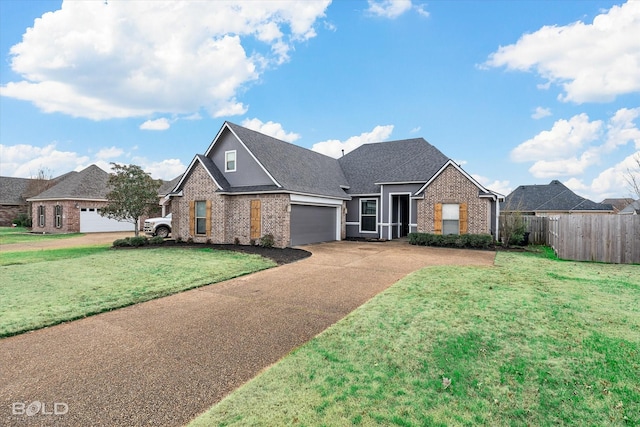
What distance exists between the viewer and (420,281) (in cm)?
818

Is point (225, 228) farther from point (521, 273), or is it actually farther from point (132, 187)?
point (521, 273)

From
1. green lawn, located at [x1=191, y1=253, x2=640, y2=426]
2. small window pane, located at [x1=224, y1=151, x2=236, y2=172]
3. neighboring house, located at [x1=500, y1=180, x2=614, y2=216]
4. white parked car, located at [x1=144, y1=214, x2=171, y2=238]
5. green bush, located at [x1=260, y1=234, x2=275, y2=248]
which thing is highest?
small window pane, located at [x1=224, y1=151, x2=236, y2=172]

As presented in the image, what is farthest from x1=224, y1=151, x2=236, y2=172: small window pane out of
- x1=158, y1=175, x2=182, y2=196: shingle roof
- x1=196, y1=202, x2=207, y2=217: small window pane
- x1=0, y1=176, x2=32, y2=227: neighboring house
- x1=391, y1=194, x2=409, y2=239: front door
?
x1=0, y1=176, x2=32, y2=227: neighboring house

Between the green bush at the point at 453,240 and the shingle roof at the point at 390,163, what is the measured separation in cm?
382

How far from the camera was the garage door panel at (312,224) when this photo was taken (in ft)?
53.7

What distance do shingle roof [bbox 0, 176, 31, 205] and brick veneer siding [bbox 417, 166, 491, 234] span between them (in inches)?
1677

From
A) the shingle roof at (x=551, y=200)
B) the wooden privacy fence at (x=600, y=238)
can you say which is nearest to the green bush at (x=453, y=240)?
the wooden privacy fence at (x=600, y=238)

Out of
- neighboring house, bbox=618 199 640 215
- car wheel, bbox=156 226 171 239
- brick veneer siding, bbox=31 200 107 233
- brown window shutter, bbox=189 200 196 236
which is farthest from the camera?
brick veneer siding, bbox=31 200 107 233

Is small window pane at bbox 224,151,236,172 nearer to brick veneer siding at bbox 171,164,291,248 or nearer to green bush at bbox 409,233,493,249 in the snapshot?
brick veneer siding at bbox 171,164,291,248

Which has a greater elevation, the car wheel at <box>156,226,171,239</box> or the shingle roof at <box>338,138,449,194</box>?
the shingle roof at <box>338,138,449,194</box>

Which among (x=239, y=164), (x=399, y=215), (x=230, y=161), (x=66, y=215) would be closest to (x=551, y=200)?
(x=399, y=215)

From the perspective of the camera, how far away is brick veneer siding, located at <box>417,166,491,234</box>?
16.3 metres

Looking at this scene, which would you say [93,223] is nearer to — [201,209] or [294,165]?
[201,209]

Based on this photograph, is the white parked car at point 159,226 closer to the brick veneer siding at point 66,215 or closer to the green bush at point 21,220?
the brick veneer siding at point 66,215
